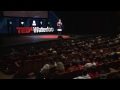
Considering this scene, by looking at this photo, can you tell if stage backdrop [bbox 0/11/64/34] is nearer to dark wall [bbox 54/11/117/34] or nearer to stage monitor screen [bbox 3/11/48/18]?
stage monitor screen [bbox 3/11/48/18]

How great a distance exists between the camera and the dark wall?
20.4m

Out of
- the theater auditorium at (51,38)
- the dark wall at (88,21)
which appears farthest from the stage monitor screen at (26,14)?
the dark wall at (88,21)

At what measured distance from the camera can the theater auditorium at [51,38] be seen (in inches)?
333

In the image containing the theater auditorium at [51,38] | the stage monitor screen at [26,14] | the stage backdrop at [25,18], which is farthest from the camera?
the stage monitor screen at [26,14]

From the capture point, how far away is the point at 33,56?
9320mm

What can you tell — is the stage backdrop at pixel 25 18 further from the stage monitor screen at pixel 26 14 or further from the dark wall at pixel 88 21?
the dark wall at pixel 88 21

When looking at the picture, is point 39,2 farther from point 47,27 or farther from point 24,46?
point 47,27

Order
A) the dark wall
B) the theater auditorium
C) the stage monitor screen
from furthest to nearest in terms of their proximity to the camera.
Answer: the dark wall → the stage monitor screen → the theater auditorium

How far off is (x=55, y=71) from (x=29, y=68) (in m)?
1.65

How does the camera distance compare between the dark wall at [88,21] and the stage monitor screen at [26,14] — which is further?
the dark wall at [88,21]

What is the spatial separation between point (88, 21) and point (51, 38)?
240 inches

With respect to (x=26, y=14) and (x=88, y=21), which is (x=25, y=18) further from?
(x=88, y=21)

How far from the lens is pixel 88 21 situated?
2061cm

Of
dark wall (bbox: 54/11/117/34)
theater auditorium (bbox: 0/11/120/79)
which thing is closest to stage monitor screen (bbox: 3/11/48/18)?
theater auditorium (bbox: 0/11/120/79)
